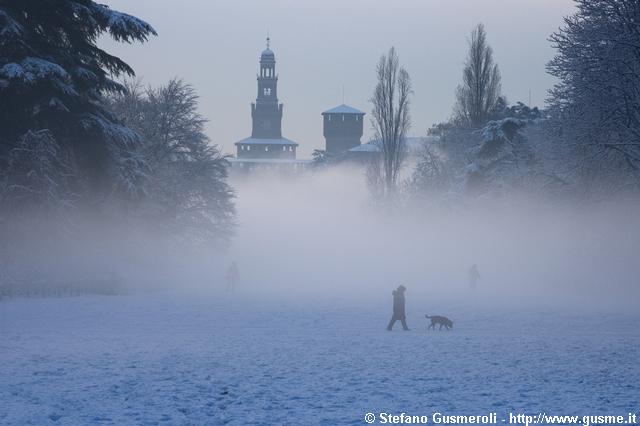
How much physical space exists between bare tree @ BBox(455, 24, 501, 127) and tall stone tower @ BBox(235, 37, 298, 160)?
397ft

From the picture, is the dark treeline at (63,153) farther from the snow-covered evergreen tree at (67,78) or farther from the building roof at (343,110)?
the building roof at (343,110)

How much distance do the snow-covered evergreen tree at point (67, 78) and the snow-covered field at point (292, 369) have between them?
19.7ft

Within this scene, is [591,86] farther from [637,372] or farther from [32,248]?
[32,248]

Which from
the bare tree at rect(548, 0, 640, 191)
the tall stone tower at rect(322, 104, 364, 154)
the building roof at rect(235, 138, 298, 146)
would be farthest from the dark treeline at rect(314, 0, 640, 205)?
the building roof at rect(235, 138, 298, 146)

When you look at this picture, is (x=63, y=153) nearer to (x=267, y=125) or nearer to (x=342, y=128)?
(x=342, y=128)

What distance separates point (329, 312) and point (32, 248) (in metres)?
9.61

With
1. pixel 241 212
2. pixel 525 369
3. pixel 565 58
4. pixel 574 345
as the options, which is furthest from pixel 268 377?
pixel 241 212

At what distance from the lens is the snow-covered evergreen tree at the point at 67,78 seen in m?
21.2

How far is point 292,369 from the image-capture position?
39.6 ft

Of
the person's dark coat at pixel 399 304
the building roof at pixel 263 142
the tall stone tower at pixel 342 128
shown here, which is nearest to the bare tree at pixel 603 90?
the person's dark coat at pixel 399 304

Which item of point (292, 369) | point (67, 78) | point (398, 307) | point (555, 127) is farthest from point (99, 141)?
point (555, 127)

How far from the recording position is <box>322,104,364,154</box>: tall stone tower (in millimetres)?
158125

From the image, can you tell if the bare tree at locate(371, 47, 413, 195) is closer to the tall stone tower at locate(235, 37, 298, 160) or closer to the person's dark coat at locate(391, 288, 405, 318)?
the person's dark coat at locate(391, 288, 405, 318)

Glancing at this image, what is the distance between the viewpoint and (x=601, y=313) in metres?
22.9
